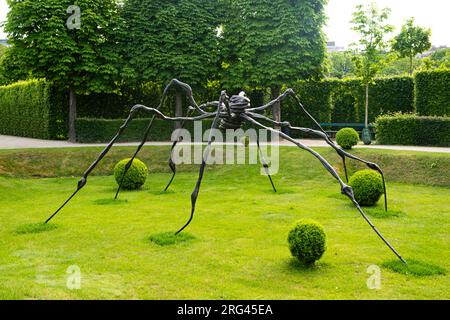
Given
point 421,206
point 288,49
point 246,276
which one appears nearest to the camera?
point 246,276

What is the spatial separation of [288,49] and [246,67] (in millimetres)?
2471

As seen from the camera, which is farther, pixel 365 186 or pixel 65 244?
pixel 365 186

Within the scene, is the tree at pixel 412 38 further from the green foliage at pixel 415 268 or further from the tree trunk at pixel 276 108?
the green foliage at pixel 415 268

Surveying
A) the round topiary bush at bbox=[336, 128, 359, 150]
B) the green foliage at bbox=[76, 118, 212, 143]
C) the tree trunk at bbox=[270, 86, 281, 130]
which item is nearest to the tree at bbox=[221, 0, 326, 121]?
the tree trunk at bbox=[270, 86, 281, 130]

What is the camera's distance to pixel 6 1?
23.2 metres

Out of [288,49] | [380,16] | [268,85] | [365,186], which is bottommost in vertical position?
[365,186]

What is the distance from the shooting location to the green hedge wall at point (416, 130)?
20391mm

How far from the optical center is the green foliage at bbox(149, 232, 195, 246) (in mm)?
7972

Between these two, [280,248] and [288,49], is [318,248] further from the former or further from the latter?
[288,49]

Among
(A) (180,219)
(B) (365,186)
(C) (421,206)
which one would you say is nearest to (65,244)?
(A) (180,219)

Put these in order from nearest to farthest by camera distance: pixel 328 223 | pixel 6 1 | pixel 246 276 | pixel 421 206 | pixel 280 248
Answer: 1. pixel 246 276
2. pixel 280 248
3. pixel 328 223
4. pixel 421 206
5. pixel 6 1

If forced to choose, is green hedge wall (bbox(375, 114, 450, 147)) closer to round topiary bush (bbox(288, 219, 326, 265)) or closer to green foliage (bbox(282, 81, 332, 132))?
green foliage (bbox(282, 81, 332, 132))

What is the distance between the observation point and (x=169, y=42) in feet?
81.8

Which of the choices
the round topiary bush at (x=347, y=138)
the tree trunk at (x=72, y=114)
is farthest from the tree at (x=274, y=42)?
the tree trunk at (x=72, y=114)
